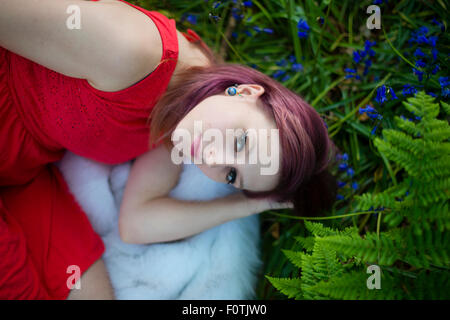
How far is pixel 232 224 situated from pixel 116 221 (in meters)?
0.71

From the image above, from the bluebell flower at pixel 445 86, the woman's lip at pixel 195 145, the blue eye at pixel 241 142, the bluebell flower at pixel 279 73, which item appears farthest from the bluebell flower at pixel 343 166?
the woman's lip at pixel 195 145

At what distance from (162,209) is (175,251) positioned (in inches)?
11.8

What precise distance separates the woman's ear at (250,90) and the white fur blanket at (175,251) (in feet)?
2.23

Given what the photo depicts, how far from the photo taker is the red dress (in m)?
1.40

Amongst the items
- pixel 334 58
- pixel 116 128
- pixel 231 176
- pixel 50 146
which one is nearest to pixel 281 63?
pixel 334 58

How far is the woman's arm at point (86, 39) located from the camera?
1.19 metres

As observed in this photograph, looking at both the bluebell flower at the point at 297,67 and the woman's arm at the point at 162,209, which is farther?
the bluebell flower at the point at 297,67

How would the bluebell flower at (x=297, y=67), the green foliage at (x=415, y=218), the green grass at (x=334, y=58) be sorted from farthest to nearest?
the bluebell flower at (x=297, y=67), the green grass at (x=334, y=58), the green foliage at (x=415, y=218)

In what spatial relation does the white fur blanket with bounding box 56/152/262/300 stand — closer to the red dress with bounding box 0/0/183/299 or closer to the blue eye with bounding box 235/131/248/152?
the red dress with bounding box 0/0/183/299

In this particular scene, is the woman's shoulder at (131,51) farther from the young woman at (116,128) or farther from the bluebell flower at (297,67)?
the bluebell flower at (297,67)

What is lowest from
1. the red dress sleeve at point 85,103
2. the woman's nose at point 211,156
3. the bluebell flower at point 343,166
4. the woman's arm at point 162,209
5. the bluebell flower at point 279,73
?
the woman's arm at point 162,209

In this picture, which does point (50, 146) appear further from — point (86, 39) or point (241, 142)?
point (241, 142)

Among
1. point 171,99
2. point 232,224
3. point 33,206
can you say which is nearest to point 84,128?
point 171,99

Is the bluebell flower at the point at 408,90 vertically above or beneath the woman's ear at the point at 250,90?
above
